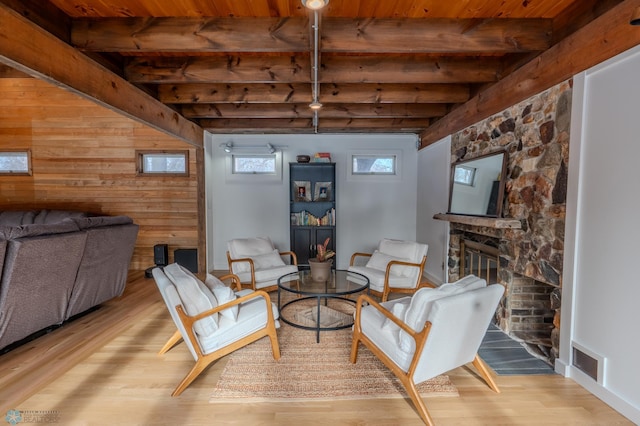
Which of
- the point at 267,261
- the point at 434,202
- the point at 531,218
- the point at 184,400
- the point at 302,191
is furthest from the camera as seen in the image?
the point at 302,191

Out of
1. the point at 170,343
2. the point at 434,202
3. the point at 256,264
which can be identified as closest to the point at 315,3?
the point at 170,343

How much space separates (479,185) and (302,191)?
285 cm

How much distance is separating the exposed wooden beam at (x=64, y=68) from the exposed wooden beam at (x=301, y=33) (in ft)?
0.65

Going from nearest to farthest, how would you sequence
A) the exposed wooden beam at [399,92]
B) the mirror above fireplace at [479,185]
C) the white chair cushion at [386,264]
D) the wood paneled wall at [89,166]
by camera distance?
the mirror above fireplace at [479,185] < the exposed wooden beam at [399,92] < the white chair cushion at [386,264] < the wood paneled wall at [89,166]

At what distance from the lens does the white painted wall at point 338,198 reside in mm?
5164

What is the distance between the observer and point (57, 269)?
256cm

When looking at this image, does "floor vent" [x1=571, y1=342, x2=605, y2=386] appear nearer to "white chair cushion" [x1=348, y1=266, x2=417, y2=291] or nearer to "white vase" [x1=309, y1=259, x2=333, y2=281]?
"white chair cushion" [x1=348, y1=266, x2=417, y2=291]

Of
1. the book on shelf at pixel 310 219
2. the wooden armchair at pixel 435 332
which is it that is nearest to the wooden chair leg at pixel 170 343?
the wooden armchair at pixel 435 332

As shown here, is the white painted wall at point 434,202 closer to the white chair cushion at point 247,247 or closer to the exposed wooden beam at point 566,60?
the exposed wooden beam at point 566,60

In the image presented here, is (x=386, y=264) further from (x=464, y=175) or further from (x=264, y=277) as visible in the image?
(x=264, y=277)

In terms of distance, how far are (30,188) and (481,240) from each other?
7.26m

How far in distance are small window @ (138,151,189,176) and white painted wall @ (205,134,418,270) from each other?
49 cm

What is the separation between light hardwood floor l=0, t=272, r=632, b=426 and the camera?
1703 mm

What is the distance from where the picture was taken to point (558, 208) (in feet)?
6.99
